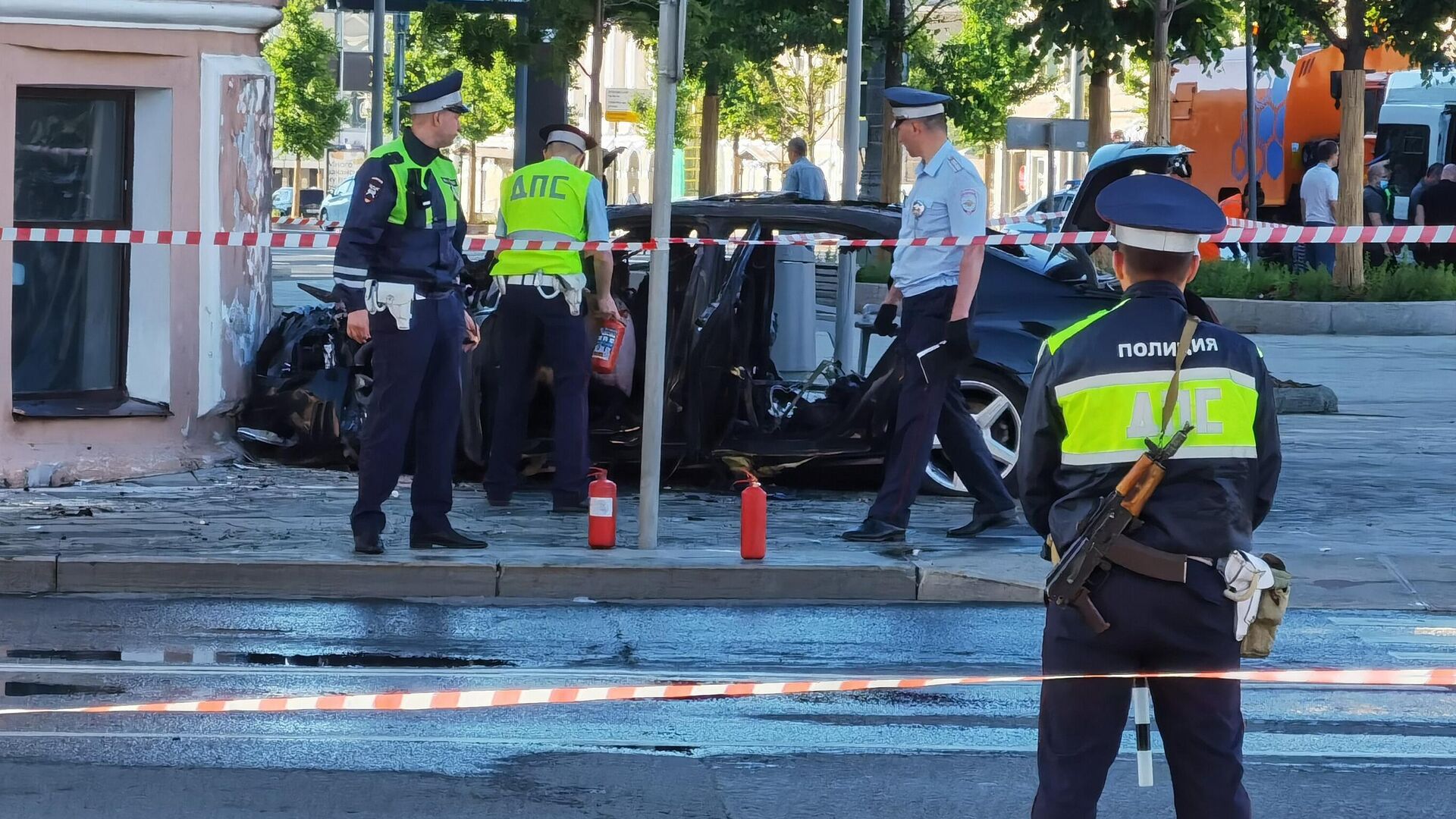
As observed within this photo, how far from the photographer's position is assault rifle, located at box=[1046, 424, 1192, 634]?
361 cm

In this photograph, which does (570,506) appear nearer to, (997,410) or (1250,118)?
(997,410)

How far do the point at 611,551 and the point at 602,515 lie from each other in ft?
0.50

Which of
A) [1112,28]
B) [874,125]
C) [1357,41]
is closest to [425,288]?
[1357,41]


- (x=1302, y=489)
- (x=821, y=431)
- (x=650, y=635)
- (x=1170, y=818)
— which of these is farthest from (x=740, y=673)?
(x=1302, y=489)

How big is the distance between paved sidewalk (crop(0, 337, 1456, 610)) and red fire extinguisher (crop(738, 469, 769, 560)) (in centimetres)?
10

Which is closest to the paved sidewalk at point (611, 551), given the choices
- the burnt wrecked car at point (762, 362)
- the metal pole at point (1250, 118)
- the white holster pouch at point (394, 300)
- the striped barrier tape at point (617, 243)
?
the burnt wrecked car at point (762, 362)

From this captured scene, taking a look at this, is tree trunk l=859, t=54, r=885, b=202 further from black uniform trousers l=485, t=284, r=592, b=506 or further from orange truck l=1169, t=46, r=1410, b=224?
black uniform trousers l=485, t=284, r=592, b=506

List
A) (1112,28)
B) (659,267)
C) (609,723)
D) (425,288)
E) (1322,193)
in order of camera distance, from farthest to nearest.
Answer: (1322,193) < (1112,28) < (659,267) < (425,288) < (609,723)

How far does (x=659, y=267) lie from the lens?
812cm

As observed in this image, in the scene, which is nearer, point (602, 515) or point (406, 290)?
point (406, 290)

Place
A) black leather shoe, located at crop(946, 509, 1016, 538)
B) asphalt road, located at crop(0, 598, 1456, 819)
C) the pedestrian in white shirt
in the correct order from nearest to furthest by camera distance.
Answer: asphalt road, located at crop(0, 598, 1456, 819) → black leather shoe, located at crop(946, 509, 1016, 538) → the pedestrian in white shirt

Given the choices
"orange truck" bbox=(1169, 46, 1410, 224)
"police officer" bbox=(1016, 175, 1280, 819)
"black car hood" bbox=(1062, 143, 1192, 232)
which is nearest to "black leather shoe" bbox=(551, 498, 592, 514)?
"black car hood" bbox=(1062, 143, 1192, 232)

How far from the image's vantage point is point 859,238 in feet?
31.5

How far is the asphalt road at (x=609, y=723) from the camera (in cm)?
500
